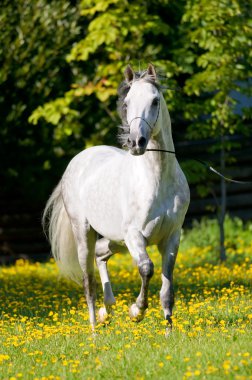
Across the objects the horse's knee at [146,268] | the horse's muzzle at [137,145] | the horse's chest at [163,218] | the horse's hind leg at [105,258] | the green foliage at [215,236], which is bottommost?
the green foliage at [215,236]

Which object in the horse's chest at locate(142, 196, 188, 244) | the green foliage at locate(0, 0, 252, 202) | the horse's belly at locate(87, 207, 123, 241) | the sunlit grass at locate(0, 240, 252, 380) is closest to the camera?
the sunlit grass at locate(0, 240, 252, 380)

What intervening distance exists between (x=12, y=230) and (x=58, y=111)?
15.7 ft

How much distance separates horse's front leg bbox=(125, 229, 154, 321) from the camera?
6859 mm

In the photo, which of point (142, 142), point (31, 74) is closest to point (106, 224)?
point (142, 142)

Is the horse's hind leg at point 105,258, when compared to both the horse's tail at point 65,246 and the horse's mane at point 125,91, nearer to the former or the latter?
the horse's tail at point 65,246

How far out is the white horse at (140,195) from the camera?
681cm

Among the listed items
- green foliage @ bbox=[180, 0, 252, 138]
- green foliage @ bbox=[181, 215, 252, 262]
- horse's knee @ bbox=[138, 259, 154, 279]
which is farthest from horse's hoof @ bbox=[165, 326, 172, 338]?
green foliage @ bbox=[181, 215, 252, 262]

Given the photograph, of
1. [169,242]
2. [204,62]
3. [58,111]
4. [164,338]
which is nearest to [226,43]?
[204,62]

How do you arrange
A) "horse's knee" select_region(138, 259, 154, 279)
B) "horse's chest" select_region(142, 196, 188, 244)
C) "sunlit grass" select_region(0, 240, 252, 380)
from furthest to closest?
"horse's chest" select_region(142, 196, 188, 244), "horse's knee" select_region(138, 259, 154, 279), "sunlit grass" select_region(0, 240, 252, 380)

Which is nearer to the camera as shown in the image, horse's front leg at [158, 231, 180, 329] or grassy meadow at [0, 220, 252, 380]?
Answer: grassy meadow at [0, 220, 252, 380]

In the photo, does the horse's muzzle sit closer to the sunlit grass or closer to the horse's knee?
the horse's knee

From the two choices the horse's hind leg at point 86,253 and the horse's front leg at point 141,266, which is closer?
the horse's front leg at point 141,266

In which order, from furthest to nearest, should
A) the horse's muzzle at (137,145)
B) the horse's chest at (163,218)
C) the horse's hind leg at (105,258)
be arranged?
the horse's hind leg at (105,258), the horse's chest at (163,218), the horse's muzzle at (137,145)

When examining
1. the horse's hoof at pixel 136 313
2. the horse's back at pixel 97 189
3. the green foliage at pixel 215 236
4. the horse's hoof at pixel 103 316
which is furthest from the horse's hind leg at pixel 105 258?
the green foliage at pixel 215 236
